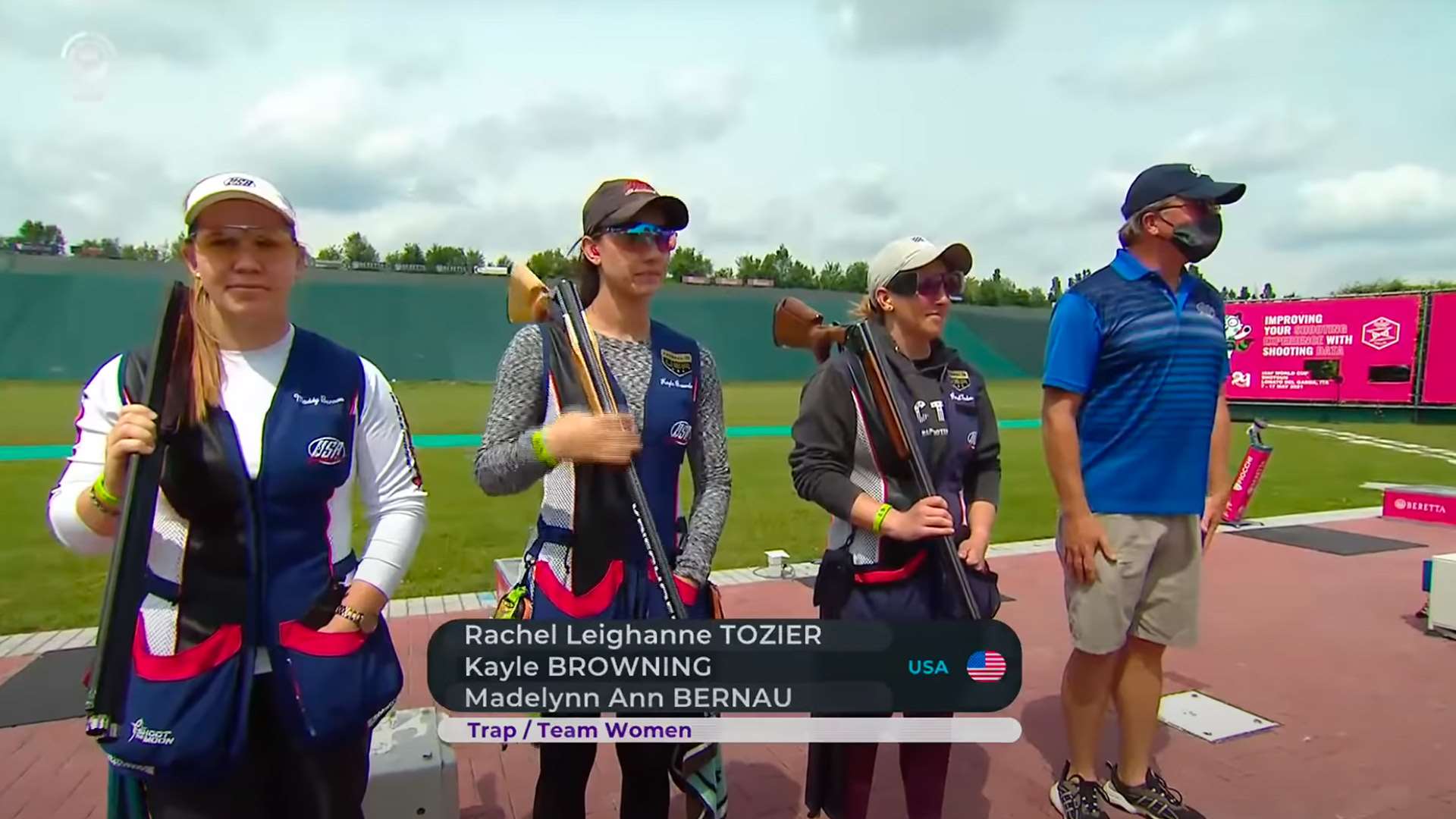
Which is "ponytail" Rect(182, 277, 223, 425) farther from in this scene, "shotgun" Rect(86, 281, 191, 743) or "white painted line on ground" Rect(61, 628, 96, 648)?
"white painted line on ground" Rect(61, 628, 96, 648)

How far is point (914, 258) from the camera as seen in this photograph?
2.54 metres

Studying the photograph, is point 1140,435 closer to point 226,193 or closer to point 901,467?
point 901,467

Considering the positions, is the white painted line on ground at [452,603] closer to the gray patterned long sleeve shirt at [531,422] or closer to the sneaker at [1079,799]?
the gray patterned long sleeve shirt at [531,422]

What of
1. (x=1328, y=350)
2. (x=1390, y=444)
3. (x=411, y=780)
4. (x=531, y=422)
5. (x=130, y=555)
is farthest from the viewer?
(x=1328, y=350)

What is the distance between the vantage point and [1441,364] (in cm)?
2269

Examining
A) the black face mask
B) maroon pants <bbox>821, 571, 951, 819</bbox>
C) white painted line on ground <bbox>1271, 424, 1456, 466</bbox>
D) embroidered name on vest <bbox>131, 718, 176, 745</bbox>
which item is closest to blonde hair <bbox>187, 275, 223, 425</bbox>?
embroidered name on vest <bbox>131, 718, 176, 745</bbox>

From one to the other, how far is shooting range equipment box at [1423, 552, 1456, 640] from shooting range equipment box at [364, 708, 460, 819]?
5561 millimetres

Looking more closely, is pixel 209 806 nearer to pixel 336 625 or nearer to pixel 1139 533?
pixel 336 625

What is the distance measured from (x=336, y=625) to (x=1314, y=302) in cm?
2927

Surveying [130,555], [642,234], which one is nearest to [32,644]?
[130,555]

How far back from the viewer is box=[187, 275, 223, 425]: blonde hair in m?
1.69

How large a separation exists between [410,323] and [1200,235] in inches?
1347

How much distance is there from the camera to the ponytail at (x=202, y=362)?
Answer: 1.69 m

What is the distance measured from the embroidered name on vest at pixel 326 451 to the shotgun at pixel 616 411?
1.83 ft
